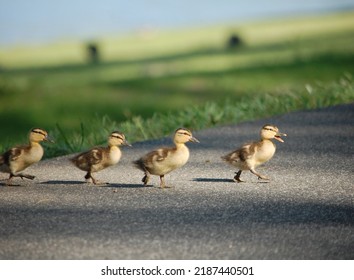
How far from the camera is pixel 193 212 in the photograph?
20.8 feet

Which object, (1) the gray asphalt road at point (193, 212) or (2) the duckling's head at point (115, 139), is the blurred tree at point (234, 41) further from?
(2) the duckling's head at point (115, 139)

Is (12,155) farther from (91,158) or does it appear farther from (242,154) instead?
(242,154)

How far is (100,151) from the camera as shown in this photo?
726cm

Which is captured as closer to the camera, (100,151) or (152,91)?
(100,151)

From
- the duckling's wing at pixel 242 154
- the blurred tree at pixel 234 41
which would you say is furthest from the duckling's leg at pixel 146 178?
the blurred tree at pixel 234 41

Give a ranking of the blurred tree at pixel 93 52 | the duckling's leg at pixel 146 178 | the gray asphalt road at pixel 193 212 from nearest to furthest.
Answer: the gray asphalt road at pixel 193 212 → the duckling's leg at pixel 146 178 → the blurred tree at pixel 93 52

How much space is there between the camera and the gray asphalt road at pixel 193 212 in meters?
5.51

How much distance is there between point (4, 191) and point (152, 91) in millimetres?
10001

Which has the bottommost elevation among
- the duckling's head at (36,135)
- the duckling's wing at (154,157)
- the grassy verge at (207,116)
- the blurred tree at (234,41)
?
the duckling's wing at (154,157)

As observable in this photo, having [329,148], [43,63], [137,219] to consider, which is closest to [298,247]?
[137,219]

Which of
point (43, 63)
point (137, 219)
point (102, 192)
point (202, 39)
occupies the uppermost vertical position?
point (202, 39)

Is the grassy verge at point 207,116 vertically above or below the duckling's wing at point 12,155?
above

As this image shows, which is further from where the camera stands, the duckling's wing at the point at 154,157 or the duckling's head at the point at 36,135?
the duckling's head at the point at 36,135
